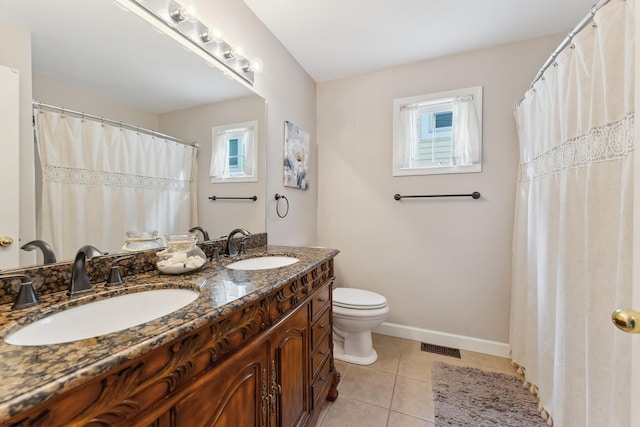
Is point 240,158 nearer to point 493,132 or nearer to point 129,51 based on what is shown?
point 129,51

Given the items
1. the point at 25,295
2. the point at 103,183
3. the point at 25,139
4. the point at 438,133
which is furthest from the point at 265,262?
the point at 438,133

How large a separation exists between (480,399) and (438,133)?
1.95m

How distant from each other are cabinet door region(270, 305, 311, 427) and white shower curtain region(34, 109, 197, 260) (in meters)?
0.72

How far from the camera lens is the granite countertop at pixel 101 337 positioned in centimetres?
39

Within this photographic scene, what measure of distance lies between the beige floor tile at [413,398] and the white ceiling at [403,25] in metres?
2.45

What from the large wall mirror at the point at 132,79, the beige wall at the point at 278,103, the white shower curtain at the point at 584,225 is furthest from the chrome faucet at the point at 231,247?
the white shower curtain at the point at 584,225

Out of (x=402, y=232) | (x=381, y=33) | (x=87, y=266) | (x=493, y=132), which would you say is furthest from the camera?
(x=402, y=232)

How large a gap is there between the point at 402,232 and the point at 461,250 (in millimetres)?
489

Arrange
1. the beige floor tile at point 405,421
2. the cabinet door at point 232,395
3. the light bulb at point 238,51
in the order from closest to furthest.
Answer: the cabinet door at point 232,395, the beige floor tile at point 405,421, the light bulb at point 238,51

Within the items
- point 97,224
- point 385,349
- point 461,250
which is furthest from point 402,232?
point 97,224

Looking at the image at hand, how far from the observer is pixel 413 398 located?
161 centimetres

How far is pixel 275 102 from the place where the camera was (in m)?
1.96

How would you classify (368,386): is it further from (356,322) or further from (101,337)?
(101,337)

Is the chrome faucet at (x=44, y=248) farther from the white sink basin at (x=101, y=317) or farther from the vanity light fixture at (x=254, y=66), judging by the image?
the vanity light fixture at (x=254, y=66)
